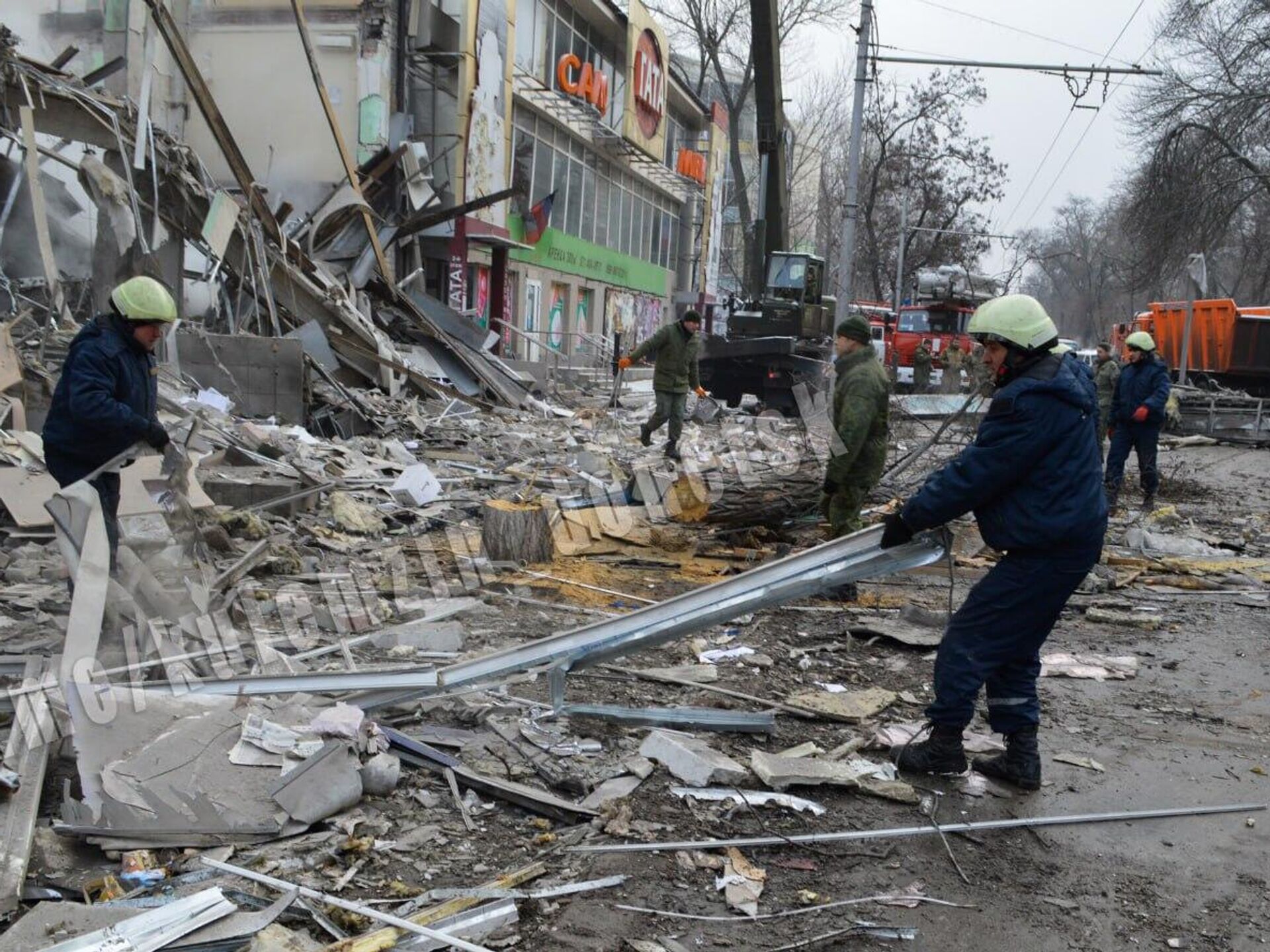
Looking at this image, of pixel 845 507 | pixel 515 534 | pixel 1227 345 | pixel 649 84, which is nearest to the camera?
pixel 845 507

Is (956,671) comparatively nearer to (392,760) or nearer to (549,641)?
(549,641)

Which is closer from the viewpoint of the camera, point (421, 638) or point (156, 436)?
point (156, 436)

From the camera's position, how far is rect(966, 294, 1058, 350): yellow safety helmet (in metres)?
4.32

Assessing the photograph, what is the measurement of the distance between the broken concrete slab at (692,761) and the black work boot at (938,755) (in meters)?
0.74

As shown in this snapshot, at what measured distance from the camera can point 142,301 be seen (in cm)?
504

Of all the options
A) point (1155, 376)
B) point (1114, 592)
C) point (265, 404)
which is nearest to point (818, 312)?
point (1155, 376)

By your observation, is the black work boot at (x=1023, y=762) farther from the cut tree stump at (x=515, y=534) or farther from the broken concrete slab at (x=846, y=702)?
the cut tree stump at (x=515, y=534)

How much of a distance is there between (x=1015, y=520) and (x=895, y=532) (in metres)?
0.46

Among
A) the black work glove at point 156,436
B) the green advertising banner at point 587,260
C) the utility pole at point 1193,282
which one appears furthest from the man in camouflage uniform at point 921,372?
the black work glove at point 156,436

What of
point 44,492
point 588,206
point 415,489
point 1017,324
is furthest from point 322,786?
point 588,206

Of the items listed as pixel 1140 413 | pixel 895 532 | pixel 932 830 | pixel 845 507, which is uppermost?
pixel 1140 413

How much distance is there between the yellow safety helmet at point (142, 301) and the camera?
500 centimetres

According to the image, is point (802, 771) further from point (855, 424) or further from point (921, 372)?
point (921, 372)

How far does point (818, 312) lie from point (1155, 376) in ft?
36.6
